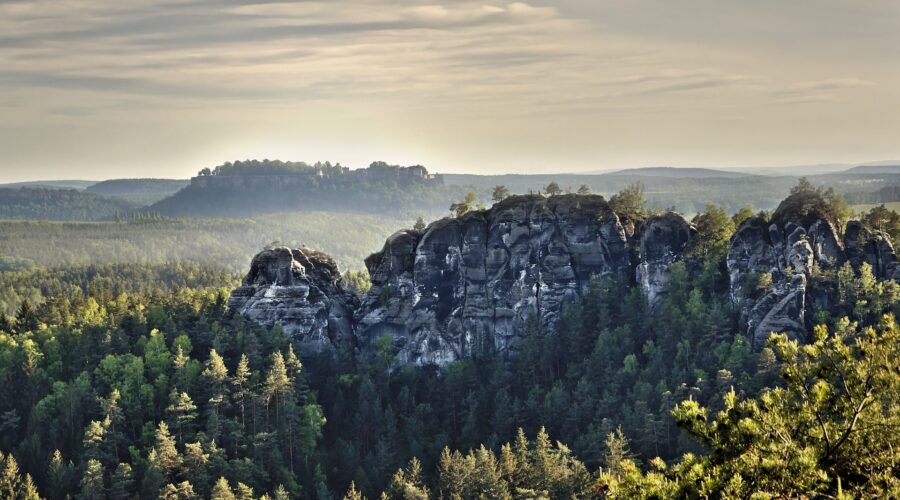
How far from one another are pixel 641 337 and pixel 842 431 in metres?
71.4

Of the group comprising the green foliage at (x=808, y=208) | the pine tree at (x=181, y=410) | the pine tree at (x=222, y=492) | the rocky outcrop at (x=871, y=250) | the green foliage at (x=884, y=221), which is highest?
the green foliage at (x=808, y=208)

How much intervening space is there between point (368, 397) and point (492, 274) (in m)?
20.9

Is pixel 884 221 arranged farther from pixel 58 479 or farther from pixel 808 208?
pixel 58 479

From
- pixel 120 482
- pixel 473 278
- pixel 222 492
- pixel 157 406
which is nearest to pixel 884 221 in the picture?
pixel 473 278

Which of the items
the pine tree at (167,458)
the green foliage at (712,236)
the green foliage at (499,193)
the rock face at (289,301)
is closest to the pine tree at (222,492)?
the pine tree at (167,458)

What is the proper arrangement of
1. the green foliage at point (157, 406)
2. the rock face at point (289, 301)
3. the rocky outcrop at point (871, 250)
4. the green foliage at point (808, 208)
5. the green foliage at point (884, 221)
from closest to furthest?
the green foliage at point (157, 406) < the rocky outcrop at point (871, 250) < the green foliage at point (808, 208) < the green foliage at point (884, 221) < the rock face at point (289, 301)

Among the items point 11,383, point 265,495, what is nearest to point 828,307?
point 265,495

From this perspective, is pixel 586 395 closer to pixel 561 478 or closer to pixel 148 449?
pixel 561 478

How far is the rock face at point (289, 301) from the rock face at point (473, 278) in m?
0.11

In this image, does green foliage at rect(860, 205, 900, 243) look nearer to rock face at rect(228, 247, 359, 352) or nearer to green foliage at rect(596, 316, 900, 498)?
rock face at rect(228, 247, 359, 352)

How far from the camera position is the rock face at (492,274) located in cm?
10750

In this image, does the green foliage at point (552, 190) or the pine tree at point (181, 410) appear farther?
the green foliage at point (552, 190)

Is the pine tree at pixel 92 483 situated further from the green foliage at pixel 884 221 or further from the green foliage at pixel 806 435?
the green foliage at pixel 884 221

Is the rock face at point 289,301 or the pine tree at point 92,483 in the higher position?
the rock face at point 289,301
